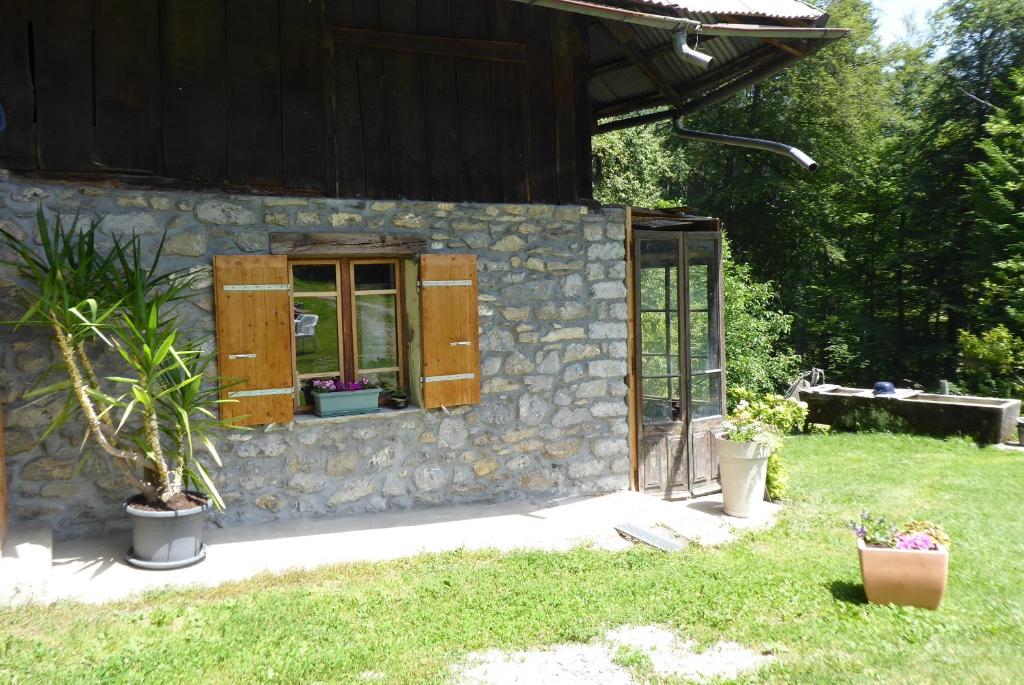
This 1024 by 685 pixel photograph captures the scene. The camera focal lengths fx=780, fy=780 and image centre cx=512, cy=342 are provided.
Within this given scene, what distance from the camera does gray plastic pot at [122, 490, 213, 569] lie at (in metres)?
4.03

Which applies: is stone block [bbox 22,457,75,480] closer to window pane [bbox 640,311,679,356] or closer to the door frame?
the door frame

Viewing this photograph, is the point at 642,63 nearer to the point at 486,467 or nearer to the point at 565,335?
the point at 565,335

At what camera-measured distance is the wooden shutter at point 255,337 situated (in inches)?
184

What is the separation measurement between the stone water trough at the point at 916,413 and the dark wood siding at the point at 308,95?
6.05m

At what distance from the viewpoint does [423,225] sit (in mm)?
5293

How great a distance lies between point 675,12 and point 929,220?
39.8 feet

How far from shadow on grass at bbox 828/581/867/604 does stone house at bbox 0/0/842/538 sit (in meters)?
2.13

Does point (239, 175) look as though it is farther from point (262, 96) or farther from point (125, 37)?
point (125, 37)

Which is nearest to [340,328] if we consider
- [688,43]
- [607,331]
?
[607,331]

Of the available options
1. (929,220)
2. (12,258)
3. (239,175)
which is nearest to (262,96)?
(239,175)

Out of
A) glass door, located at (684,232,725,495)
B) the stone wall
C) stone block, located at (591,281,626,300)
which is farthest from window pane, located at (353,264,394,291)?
glass door, located at (684,232,725,495)

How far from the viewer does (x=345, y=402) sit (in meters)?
5.06

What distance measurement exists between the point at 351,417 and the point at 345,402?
0.35 feet

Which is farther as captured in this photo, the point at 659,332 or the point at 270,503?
the point at 659,332
